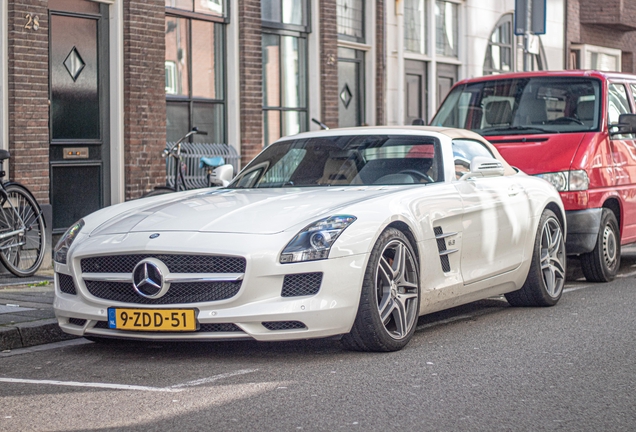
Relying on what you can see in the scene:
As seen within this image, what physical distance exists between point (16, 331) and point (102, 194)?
6268mm

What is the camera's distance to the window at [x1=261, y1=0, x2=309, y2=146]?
55.6 feet

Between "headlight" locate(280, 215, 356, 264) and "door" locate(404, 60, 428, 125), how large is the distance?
1391 cm

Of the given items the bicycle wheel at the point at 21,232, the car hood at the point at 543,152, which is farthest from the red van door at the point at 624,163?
the bicycle wheel at the point at 21,232

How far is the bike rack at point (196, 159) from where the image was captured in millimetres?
14430

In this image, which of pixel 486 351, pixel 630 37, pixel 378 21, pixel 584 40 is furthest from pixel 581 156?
pixel 630 37

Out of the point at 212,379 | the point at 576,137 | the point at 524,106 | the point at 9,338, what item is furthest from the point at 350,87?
the point at 212,379

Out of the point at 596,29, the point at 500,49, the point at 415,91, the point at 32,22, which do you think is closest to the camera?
the point at 32,22

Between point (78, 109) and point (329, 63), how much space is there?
18.6ft

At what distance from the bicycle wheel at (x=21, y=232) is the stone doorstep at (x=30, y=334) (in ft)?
10.1

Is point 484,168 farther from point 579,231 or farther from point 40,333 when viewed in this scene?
point 40,333

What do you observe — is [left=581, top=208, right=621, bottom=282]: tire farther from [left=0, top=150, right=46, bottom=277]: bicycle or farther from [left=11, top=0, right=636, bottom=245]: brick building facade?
[left=11, top=0, right=636, bottom=245]: brick building facade

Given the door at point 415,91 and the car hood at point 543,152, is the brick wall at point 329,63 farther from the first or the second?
the car hood at point 543,152

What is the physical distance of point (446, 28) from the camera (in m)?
22.1

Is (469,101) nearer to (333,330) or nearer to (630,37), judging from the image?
(333,330)
